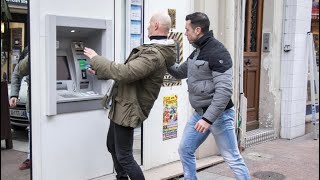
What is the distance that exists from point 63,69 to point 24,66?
18.6 inches

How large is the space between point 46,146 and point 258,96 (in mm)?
4392

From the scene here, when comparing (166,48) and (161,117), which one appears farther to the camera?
(161,117)

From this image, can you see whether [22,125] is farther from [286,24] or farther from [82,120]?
[286,24]

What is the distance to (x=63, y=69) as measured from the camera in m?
4.21

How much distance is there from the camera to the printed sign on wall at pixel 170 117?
5262 millimetres

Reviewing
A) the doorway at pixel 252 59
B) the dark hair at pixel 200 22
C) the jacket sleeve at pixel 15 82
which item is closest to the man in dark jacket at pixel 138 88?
the dark hair at pixel 200 22

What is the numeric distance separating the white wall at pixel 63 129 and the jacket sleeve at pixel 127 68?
0.62m

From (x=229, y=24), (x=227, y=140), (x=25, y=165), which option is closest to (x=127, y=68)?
(x=227, y=140)

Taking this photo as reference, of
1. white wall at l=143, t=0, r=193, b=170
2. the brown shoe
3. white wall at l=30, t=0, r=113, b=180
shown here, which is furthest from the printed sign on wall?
the brown shoe

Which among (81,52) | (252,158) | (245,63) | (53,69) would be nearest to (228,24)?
(245,63)

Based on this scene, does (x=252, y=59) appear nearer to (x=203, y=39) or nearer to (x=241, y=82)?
(x=241, y=82)

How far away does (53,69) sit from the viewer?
392 centimetres

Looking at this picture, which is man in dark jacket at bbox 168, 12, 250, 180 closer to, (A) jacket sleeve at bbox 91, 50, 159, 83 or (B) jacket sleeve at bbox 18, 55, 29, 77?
(A) jacket sleeve at bbox 91, 50, 159, 83

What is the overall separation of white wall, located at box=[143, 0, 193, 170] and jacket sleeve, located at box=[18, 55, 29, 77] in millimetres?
1531
